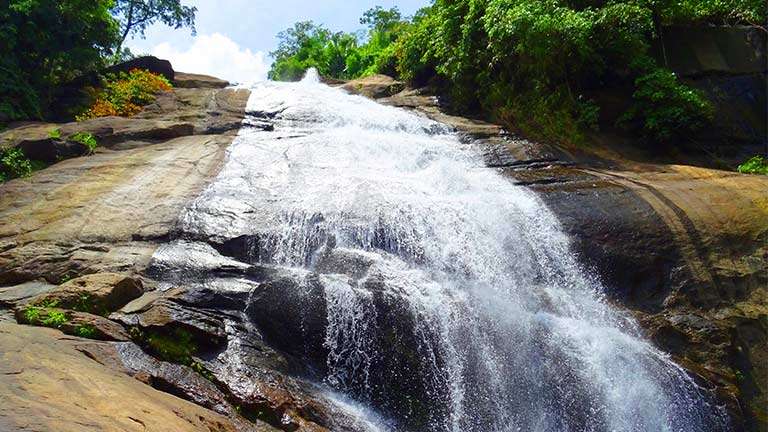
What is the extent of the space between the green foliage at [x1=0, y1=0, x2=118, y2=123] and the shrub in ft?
3.09

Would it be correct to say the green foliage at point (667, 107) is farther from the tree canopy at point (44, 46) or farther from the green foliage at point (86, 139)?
the tree canopy at point (44, 46)

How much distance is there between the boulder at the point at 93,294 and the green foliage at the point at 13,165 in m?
5.98

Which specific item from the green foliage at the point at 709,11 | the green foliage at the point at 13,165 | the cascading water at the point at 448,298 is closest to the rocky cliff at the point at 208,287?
the green foliage at the point at 13,165

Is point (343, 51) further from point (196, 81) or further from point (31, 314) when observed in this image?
point (31, 314)

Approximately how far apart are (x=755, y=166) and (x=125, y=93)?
1783 cm

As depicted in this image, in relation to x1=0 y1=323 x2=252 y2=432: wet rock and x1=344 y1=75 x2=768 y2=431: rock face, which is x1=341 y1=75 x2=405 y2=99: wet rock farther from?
x1=0 y1=323 x2=252 y2=432: wet rock

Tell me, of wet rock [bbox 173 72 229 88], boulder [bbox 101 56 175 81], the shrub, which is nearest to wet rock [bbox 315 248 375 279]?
the shrub

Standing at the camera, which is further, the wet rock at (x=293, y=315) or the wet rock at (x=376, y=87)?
the wet rock at (x=376, y=87)

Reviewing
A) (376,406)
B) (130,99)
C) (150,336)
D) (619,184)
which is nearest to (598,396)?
(376,406)

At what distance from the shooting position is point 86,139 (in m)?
13.1

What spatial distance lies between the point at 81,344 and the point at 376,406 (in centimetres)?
385

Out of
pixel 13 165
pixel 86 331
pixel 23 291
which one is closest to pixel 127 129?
pixel 13 165

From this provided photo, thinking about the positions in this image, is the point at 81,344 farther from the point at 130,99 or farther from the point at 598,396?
the point at 130,99

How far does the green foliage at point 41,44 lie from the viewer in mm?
15000
